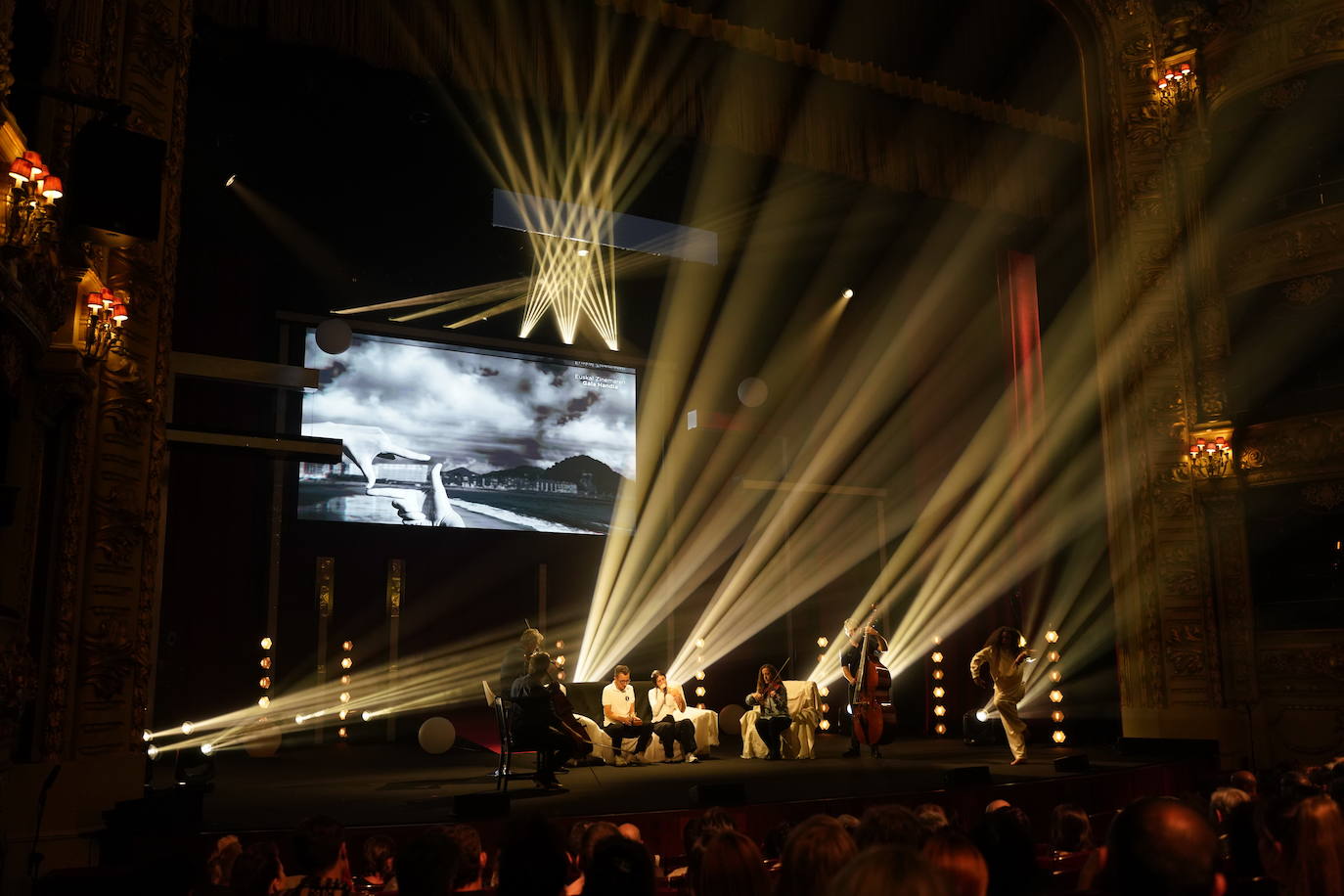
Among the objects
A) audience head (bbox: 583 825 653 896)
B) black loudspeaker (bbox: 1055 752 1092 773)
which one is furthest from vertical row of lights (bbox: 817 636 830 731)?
audience head (bbox: 583 825 653 896)

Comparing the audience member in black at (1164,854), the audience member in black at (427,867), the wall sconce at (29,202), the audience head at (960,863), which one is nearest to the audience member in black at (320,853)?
the audience member in black at (427,867)

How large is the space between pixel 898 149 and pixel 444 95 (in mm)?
4391

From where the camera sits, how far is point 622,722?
326 inches

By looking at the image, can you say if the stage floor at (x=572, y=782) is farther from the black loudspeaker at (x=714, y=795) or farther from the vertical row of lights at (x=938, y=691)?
the vertical row of lights at (x=938, y=691)

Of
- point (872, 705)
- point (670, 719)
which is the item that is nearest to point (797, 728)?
point (872, 705)

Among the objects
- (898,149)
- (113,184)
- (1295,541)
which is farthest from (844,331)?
(113,184)

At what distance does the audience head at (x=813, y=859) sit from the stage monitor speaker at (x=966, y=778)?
440cm

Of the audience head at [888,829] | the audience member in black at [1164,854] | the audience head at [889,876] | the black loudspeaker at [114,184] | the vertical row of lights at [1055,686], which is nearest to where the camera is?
the audience head at [889,876]

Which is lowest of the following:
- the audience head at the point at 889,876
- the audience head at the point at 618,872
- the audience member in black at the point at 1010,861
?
the audience member in black at the point at 1010,861

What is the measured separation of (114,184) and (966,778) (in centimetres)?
551

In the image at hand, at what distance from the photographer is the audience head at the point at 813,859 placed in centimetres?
189

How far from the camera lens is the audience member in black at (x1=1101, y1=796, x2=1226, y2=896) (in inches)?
60.9

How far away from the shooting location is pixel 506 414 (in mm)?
11031

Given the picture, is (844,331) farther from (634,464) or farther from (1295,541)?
(1295,541)
